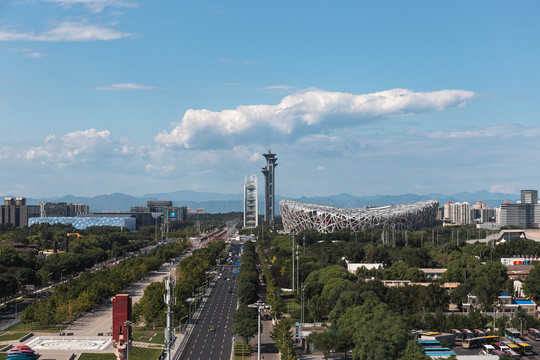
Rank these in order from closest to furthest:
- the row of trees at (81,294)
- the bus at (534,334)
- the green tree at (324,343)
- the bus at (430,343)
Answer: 1. the green tree at (324,343)
2. the bus at (430,343)
3. the bus at (534,334)
4. the row of trees at (81,294)

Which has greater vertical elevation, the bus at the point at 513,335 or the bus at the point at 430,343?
the bus at the point at 430,343

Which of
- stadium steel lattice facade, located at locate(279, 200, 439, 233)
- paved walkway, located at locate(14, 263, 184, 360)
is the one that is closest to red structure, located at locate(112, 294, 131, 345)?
paved walkway, located at locate(14, 263, 184, 360)

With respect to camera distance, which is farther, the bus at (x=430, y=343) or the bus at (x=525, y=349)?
the bus at (x=525, y=349)

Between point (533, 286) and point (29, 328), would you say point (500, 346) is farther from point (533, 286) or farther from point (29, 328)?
point (29, 328)

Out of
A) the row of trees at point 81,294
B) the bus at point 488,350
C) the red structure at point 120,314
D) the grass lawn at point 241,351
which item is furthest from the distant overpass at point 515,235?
the red structure at point 120,314

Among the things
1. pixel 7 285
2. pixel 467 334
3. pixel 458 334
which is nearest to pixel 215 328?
pixel 458 334

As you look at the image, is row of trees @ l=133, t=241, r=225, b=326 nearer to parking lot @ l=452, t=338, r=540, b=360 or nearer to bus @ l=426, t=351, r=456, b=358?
bus @ l=426, t=351, r=456, b=358

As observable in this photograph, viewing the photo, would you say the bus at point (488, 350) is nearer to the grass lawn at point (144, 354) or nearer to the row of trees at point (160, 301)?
the grass lawn at point (144, 354)
